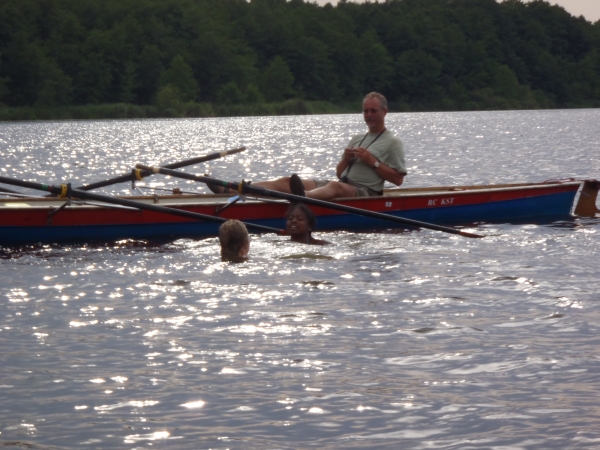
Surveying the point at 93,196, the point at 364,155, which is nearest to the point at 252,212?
the point at 364,155

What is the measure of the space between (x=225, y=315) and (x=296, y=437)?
2769 millimetres

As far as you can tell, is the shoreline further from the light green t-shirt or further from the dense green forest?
the light green t-shirt

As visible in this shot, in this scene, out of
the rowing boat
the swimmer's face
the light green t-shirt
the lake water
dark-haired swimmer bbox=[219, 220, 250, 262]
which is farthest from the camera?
the light green t-shirt

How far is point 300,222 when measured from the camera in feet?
36.4

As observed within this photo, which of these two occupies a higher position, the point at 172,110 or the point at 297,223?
the point at 172,110

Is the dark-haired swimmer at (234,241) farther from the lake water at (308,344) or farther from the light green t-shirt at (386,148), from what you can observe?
the light green t-shirt at (386,148)

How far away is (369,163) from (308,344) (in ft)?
16.5

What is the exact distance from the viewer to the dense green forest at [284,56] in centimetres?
8500

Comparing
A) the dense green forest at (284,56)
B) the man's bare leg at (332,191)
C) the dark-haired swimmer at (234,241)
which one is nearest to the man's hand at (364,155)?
the man's bare leg at (332,191)

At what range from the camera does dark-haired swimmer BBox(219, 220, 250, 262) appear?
33.2 ft

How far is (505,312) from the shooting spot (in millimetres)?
8312

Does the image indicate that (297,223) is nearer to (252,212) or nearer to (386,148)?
(252,212)

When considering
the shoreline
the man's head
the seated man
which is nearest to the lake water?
the seated man

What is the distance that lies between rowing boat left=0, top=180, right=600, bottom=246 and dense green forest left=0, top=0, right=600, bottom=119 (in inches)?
2541
